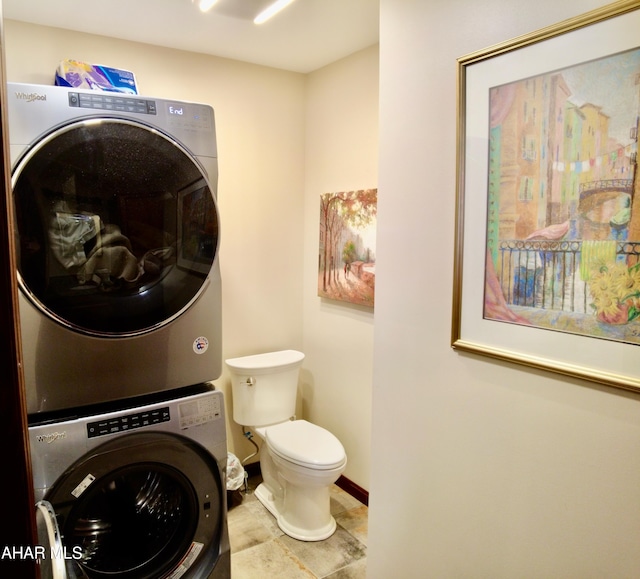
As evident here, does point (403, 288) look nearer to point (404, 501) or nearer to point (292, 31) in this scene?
point (404, 501)

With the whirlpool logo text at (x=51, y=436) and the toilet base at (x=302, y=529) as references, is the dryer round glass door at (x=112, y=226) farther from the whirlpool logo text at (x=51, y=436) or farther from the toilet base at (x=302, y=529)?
the toilet base at (x=302, y=529)

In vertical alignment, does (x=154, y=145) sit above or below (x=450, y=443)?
above

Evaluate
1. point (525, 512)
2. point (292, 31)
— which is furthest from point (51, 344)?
point (292, 31)

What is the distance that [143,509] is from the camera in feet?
5.86

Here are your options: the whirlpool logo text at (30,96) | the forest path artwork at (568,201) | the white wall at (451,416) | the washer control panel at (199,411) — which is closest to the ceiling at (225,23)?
the white wall at (451,416)

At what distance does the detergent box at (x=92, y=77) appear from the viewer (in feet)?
6.13

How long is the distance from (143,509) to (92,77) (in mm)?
1703

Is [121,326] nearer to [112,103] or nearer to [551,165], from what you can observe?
[112,103]

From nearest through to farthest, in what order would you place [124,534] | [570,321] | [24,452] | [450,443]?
[24,452] < [570,321] < [450,443] < [124,534]

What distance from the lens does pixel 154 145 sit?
1628 millimetres

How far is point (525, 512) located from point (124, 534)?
4.59 ft

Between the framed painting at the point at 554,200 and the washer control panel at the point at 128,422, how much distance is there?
1048mm

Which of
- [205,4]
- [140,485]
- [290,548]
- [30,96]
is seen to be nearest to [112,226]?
[30,96]

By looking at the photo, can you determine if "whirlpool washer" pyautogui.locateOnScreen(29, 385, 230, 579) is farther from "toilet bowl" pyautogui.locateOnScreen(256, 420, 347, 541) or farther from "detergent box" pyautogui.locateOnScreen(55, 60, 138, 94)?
"detergent box" pyautogui.locateOnScreen(55, 60, 138, 94)
